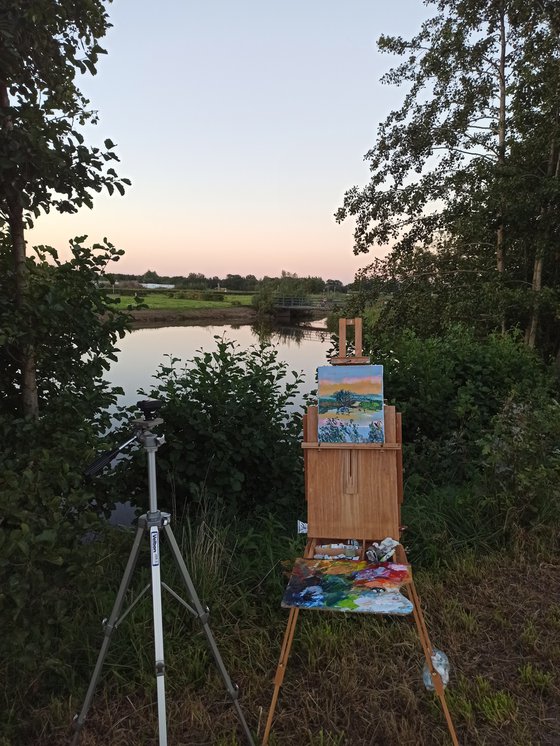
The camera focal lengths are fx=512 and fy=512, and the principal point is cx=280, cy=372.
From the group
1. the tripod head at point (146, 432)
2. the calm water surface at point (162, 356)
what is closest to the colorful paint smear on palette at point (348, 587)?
the tripod head at point (146, 432)

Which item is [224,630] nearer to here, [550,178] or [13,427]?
[13,427]

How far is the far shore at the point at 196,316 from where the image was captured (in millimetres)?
33219

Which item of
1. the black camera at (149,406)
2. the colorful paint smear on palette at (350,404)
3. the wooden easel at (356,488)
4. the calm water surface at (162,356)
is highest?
the black camera at (149,406)

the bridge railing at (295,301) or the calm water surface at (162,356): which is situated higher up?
the bridge railing at (295,301)

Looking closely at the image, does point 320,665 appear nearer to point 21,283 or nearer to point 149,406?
point 149,406

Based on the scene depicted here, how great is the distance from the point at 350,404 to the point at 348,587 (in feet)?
2.81

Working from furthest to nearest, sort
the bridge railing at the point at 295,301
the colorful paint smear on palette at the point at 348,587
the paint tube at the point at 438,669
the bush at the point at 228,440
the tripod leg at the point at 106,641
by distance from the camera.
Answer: the bridge railing at the point at 295,301, the bush at the point at 228,440, the paint tube at the point at 438,669, the colorful paint smear on palette at the point at 348,587, the tripod leg at the point at 106,641

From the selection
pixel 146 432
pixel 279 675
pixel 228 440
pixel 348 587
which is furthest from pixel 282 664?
pixel 228 440

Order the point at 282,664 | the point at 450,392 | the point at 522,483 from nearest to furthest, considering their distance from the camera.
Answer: the point at 282,664
the point at 522,483
the point at 450,392

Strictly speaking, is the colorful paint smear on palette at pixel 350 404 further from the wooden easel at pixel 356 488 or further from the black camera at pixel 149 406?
the black camera at pixel 149 406

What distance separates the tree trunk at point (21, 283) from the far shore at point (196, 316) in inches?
1122

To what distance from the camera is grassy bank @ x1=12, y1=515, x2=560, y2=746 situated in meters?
1.82

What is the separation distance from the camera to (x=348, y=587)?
1960 millimetres

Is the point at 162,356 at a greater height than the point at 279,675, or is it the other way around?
the point at 162,356
